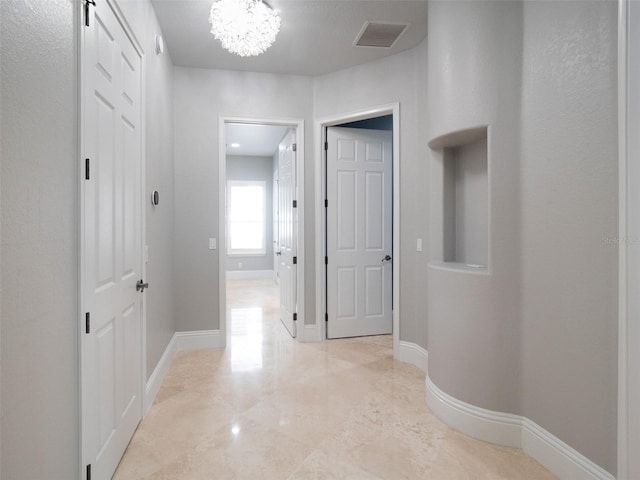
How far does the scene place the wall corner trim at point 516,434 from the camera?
1808mm

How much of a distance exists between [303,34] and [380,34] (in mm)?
664

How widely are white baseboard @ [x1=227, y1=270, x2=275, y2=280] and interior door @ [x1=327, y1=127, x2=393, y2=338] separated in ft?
17.5

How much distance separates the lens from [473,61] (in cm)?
227

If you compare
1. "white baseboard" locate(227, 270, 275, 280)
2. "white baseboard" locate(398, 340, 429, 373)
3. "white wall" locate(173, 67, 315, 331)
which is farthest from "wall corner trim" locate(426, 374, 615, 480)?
"white baseboard" locate(227, 270, 275, 280)

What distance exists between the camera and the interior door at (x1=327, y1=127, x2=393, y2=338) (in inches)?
166

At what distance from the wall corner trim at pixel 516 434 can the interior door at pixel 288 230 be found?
6.80ft

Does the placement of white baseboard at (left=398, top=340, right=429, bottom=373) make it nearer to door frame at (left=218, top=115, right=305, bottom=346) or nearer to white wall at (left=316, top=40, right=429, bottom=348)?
white wall at (left=316, top=40, right=429, bottom=348)

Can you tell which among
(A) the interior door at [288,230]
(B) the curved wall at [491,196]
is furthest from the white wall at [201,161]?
(B) the curved wall at [491,196]

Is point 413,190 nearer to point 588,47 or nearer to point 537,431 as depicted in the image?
point 588,47

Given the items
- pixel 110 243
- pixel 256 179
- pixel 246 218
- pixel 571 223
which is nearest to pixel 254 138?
pixel 256 179

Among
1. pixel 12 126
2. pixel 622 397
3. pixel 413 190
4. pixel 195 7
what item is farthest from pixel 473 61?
pixel 12 126

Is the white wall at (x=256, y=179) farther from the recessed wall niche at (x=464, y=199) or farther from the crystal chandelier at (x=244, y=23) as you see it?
the recessed wall niche at (x=464, y=199)

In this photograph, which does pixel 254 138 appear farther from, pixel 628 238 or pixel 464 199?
pixel 628 238

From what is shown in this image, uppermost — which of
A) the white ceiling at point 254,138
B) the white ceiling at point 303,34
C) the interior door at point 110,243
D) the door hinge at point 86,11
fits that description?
the white ceiling at point 254,138
